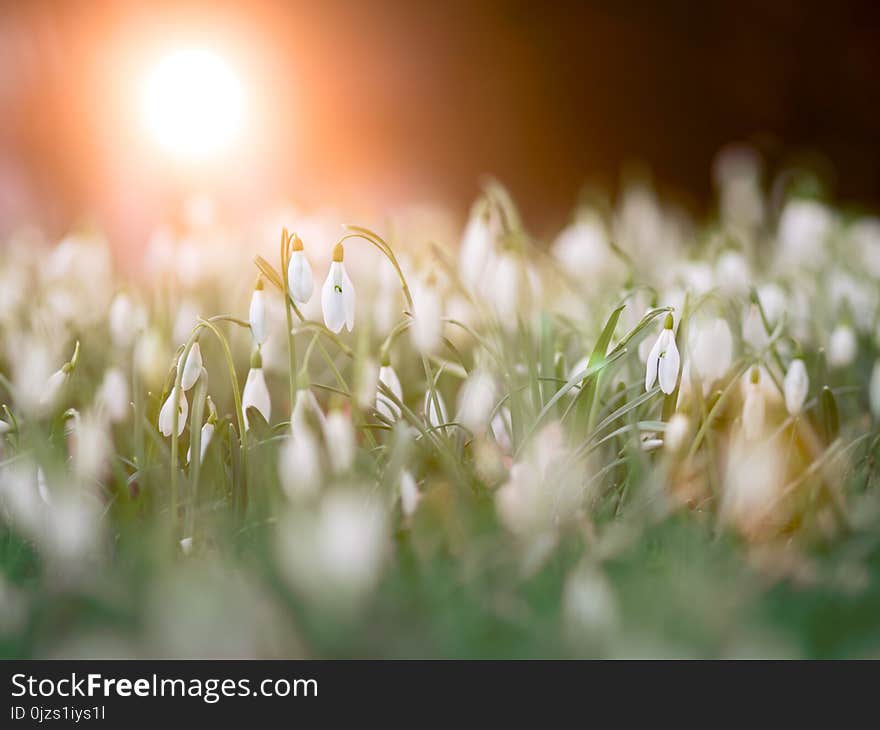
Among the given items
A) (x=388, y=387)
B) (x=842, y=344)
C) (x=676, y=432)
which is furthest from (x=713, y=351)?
(x=388, y=387)

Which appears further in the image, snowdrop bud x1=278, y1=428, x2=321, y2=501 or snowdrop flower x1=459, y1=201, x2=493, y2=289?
snowdrop flower x1=459, y1=201, x2=493, y2=289

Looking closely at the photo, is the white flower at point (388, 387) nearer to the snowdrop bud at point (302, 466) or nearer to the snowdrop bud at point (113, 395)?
the snowdrop bud at point (302, 466)

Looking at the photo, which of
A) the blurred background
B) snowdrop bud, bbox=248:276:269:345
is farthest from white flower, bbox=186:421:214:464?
the blurred background

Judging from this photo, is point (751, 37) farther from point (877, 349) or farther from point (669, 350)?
point (669, 350)

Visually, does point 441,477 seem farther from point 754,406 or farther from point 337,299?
point 754,406

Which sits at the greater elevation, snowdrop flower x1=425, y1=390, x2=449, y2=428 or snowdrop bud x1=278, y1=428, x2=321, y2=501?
snowdrop flower x1=425, y1=390, x2=449, y2=428

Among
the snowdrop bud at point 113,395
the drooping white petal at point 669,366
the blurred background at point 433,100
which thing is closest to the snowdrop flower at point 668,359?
the drooping white petal at point 669,366

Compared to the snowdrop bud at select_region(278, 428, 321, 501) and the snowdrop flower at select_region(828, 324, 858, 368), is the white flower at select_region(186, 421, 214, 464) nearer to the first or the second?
the snowdrop bud at select_region(278, 428, 321, 501)
